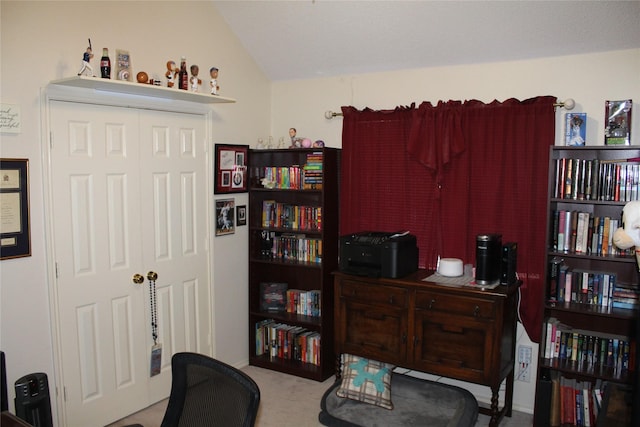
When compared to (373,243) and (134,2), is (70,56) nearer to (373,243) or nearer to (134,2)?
(134,2)

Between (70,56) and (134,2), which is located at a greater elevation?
(134,2)

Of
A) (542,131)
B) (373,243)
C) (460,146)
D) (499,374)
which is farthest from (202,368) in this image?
(542,131)

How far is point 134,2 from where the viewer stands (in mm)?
3078

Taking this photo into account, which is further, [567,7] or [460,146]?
[460,146]

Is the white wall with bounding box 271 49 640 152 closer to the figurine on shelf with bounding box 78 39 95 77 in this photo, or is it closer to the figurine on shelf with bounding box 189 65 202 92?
the figurine on shelf with bounding box 189 65 202 92

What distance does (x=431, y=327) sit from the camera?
319 centimetres

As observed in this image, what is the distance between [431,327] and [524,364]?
0.76m

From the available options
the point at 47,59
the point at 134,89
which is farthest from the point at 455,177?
the point at 47,59

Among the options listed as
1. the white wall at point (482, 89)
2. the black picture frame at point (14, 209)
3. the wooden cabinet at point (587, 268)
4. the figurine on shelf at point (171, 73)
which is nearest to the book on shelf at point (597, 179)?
the wooden cabinet at point (587, 268)

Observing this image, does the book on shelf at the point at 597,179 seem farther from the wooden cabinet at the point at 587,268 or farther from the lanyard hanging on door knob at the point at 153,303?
the lanyard hanging on door knob at the point at 153,303

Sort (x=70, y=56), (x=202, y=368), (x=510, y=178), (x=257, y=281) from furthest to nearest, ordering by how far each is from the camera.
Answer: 1. (x=257, y=281)
2. (x=510, y=178)
3. (x=70, y=56)
4. (x=202, y=368)

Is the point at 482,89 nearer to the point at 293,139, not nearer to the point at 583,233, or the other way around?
the point at 583,233

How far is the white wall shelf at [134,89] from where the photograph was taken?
8.61 feet

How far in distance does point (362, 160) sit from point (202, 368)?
2291 millimetres
